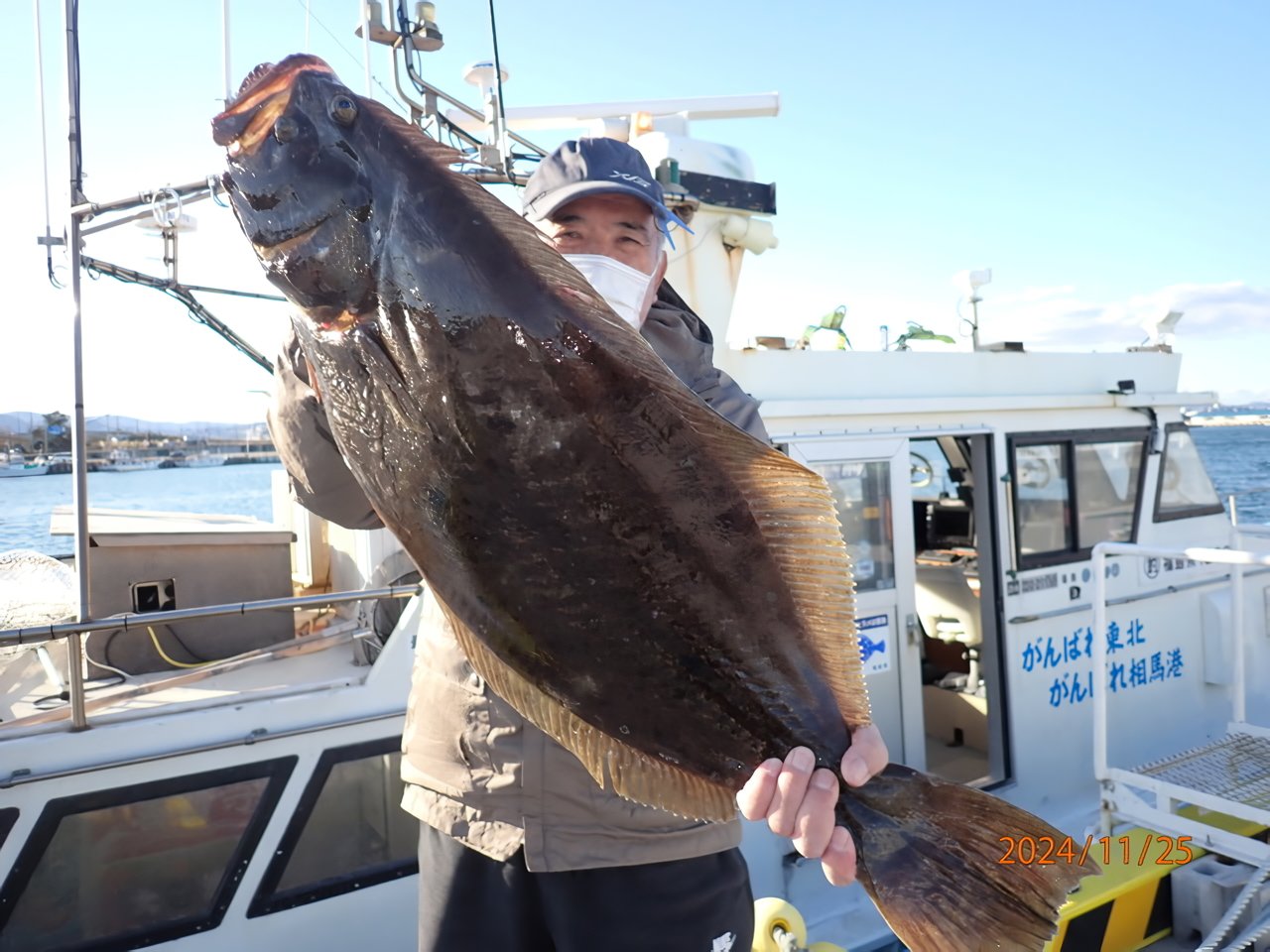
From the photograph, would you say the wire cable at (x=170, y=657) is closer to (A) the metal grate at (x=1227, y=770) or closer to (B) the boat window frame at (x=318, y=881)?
(B) the boat window frame at (x=318, y=881)

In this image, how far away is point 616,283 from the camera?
2.04 meters

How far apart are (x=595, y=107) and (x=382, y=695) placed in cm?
386

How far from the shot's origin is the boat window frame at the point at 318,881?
3480 mm

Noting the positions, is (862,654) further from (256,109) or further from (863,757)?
(256,109)

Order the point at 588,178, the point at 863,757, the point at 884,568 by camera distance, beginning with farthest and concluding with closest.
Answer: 1. the point at 884,568
2. the point at 588,178
3. the point at 863,757

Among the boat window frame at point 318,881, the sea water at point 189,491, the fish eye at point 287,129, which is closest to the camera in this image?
the fish eye at point 287,129

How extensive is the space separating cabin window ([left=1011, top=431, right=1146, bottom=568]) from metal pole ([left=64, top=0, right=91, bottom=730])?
5480 mm

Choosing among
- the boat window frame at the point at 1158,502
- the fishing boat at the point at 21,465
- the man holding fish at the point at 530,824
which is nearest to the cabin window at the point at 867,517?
the boat window frame at the point at 1158,502

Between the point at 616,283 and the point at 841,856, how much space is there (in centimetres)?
132

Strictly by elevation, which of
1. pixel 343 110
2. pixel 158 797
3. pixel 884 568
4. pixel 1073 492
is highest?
pixel 343 110

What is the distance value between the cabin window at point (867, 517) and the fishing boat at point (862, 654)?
0.06 ft

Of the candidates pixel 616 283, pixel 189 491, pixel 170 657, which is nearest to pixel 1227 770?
pixel 616 283

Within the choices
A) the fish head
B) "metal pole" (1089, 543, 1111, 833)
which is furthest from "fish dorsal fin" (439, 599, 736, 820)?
"metal pole" (1089, 543, 1111, 833)

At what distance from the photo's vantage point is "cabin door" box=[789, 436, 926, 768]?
5.39 metres
